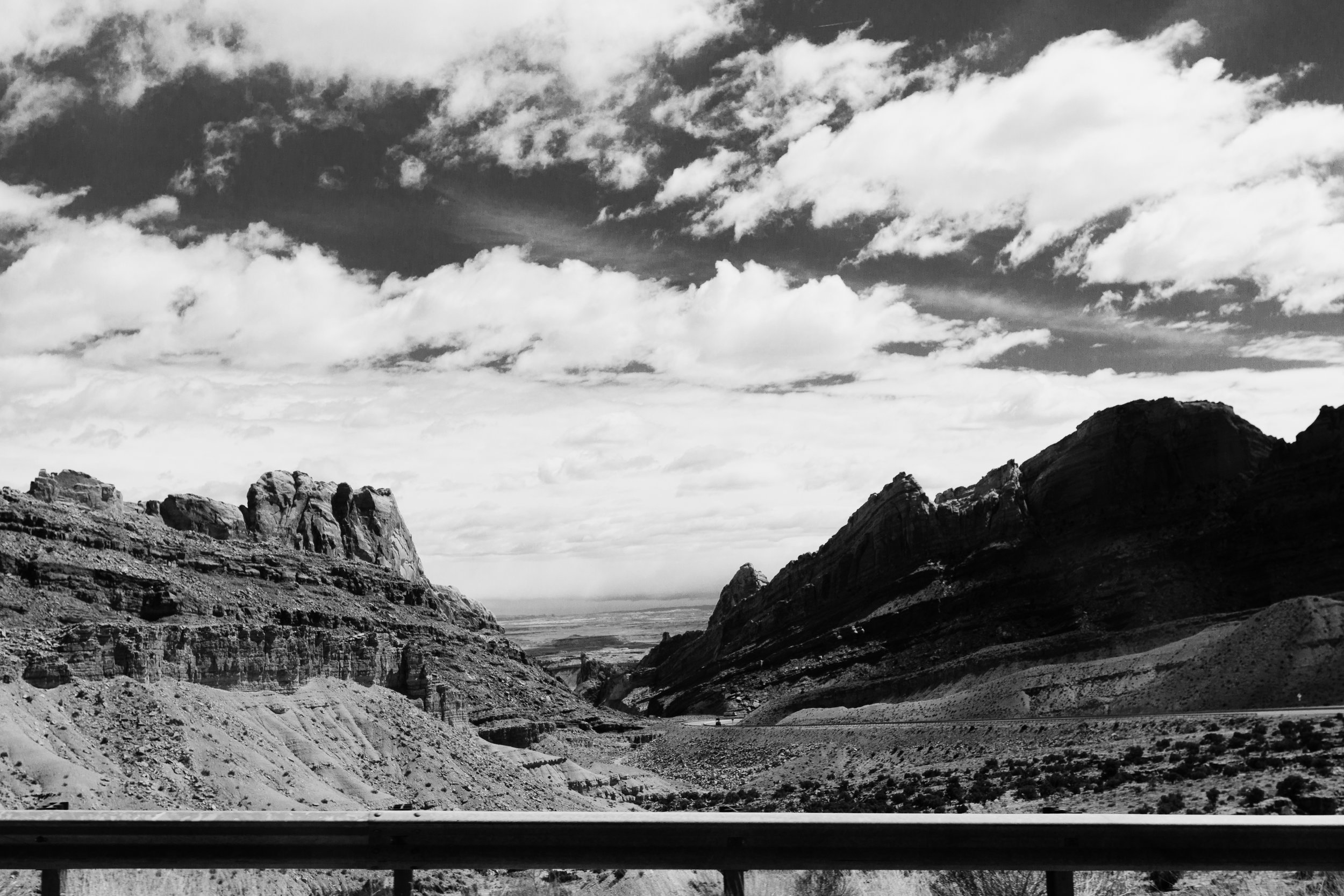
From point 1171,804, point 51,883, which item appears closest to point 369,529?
point 1171,804

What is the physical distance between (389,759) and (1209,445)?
12373 centimetres

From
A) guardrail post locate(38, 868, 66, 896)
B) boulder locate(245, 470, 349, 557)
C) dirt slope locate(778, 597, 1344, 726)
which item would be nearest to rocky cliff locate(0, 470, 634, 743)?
boulder locate(245, 470, 349, 557)

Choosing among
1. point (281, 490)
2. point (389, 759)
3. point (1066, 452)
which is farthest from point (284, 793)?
point (281, 490)

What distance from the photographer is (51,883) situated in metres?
5.41

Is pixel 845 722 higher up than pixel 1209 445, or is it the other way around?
pixel 1209 445

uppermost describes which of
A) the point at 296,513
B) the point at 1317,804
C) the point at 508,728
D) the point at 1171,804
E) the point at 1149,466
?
the point at 296,513

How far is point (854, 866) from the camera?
16.8 ft

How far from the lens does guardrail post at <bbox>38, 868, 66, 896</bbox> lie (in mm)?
5402

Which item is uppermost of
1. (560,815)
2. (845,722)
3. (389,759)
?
(560,815)

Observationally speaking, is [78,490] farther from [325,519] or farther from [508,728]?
[508,728]

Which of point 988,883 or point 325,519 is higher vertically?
point 325,519

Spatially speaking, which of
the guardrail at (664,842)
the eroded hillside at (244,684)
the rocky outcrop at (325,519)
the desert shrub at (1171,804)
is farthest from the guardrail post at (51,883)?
the rocky outcrop at (325,519)

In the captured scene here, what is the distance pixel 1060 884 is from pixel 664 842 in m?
2.03

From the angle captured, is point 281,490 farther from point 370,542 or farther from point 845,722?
point 845,722
